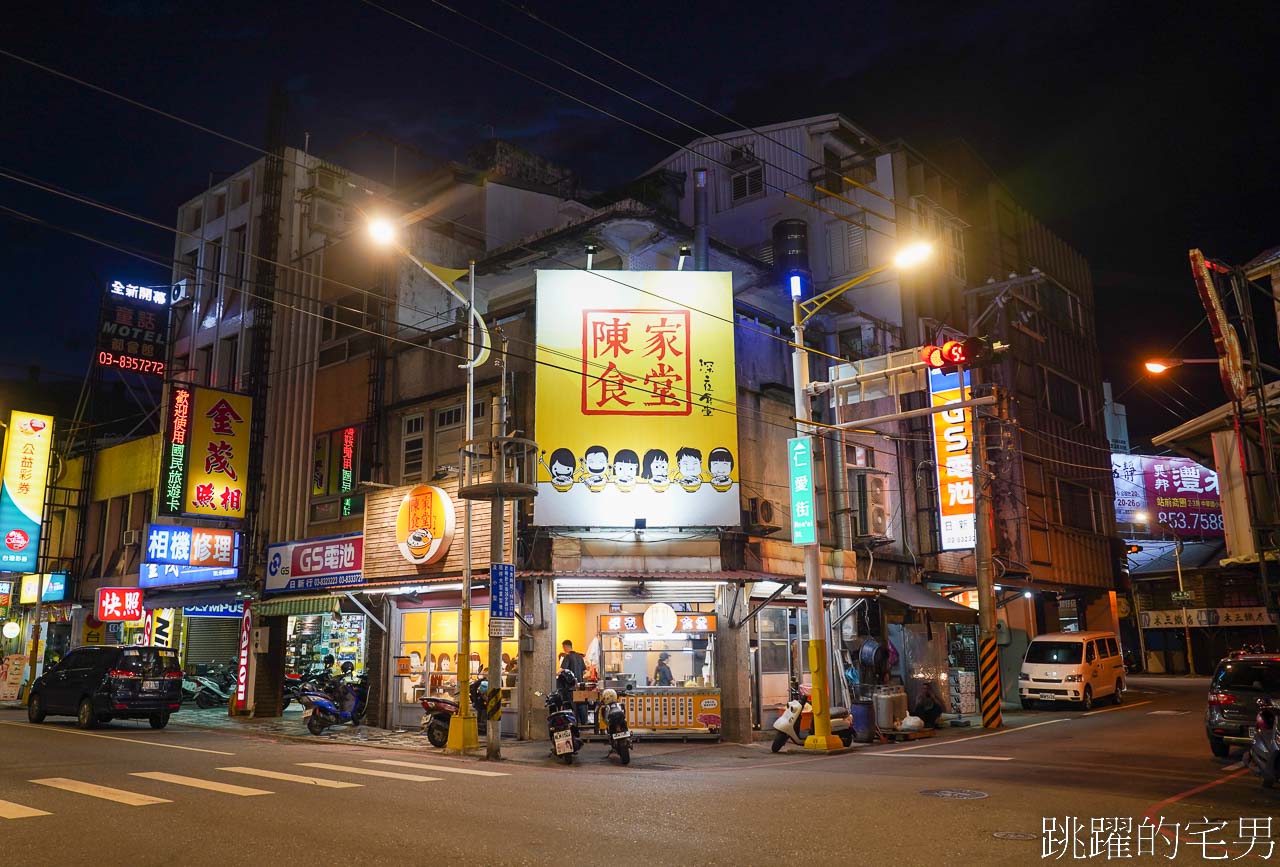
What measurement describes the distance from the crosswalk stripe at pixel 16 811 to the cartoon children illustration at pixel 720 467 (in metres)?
14.4

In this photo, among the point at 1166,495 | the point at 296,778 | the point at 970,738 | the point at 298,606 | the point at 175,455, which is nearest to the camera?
the point at 296,778

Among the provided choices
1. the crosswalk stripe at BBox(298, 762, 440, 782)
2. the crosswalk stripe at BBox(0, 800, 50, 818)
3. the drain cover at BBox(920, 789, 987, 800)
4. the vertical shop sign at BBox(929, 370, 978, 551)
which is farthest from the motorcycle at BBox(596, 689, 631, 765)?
the vertical shop sign at BBox(929, 370, 978, 551)

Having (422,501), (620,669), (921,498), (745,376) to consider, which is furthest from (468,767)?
(921,498)

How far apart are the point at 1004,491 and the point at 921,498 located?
469 cm

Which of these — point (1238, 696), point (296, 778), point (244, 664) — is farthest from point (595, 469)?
point (1238, 696)

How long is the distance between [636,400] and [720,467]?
2489 mm

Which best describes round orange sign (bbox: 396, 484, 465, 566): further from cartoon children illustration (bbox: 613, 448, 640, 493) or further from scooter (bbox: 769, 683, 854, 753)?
scooter (bbox: 769, 683, 854, 753)

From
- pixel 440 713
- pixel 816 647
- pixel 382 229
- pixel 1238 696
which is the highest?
pixel 382 229

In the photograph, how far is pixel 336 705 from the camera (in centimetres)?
2058

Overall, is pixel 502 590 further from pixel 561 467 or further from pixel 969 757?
pixel 969 757

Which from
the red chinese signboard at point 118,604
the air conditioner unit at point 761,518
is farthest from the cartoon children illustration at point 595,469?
the red chinese signboard at point 118,604

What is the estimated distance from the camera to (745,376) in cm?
2298

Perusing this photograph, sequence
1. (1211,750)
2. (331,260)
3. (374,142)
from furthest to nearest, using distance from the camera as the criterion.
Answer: (374,142), (331,260), (1211,750)

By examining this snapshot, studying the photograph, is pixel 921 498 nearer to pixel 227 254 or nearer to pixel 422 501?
pixel 422 501
